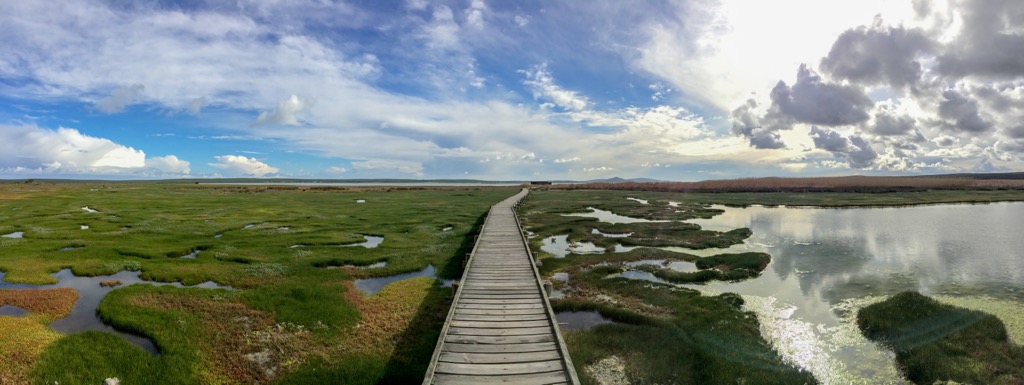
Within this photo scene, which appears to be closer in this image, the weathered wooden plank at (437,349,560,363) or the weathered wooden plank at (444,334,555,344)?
the weathered wooden plank at (437,349,560,363)

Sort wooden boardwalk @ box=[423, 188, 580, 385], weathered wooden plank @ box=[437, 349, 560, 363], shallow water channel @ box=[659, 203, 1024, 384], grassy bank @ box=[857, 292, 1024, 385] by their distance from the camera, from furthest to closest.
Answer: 1. shallow water channel @ box=[659, 203, 1024, 384]
2. grassy bank @ box=[857, 292, 1024, 385]
3. weathered wooden plank @ box=[437, 349, 560, 363]
4. wooden boardwalk @ box=[423, 188, 580, 385]

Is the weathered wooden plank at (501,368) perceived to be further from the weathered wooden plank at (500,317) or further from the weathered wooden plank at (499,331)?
the weathered wooden plank at (500,317)

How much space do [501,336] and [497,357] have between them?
4.22 feet

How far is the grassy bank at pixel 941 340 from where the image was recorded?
1176cm

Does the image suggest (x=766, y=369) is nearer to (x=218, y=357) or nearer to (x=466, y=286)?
(x=466, y=286)

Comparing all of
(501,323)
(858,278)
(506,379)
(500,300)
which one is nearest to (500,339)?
(501,323)

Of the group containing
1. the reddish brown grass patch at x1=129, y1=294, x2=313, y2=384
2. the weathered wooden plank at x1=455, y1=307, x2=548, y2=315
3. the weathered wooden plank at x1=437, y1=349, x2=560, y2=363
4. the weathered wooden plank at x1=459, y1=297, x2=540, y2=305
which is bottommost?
the reddish brown grass patch at x1=129, y1=294, x2=313, y2=384

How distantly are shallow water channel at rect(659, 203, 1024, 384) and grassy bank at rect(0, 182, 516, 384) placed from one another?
39.9 ft

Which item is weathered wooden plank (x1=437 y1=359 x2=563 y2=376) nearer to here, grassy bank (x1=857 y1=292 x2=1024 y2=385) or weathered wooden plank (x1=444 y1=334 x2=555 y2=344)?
weathered wooden plank (x1=444 y1=334 x2=555 y2=344)

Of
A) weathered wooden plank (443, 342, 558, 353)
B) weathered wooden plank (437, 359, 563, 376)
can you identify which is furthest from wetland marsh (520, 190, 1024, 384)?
weathered wooden plank (437, 359, 563, 376)

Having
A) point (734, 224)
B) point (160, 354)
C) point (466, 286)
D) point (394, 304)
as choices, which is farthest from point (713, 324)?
point (734, 224)

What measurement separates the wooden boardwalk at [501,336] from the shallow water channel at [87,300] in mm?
9314

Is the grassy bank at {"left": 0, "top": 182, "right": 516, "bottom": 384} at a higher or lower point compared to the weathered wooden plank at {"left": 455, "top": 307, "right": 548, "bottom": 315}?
lower

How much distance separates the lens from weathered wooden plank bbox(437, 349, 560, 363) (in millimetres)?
10796
